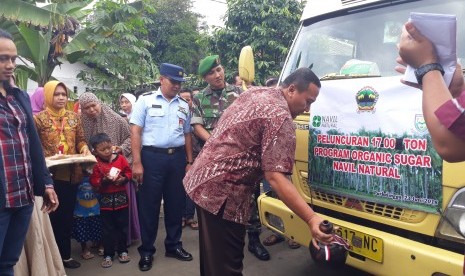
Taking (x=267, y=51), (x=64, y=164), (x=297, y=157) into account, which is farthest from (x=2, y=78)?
(x=267, y=51)

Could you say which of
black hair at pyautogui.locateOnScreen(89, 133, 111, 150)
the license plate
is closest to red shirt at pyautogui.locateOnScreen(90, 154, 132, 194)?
black hair at pyautogui.locateOnScreen(89, 133, 111, 150)

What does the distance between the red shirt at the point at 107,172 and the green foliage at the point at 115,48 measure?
15.8 ft

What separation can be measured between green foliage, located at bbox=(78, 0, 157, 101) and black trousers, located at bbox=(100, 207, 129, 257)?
506 centimetres

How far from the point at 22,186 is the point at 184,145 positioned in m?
1.74

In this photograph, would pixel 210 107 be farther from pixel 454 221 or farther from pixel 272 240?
pixel 454 221

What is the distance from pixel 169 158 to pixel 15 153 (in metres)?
1.56

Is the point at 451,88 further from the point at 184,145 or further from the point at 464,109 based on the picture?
the point at 184,145

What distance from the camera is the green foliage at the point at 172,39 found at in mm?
20652

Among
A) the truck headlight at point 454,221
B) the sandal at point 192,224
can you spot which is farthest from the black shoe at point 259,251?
the truck headlight at point 454,221

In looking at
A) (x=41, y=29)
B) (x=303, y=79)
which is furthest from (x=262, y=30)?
(x=303, y=79)

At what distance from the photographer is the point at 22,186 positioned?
225cm

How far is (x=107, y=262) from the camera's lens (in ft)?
12.3

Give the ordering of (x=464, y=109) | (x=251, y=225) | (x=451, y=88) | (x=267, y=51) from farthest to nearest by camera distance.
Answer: (x=267, y=51), (x=251, y=225), (x=451, y=88), (x=464, y=109)

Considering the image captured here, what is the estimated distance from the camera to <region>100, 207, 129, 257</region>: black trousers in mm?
3736
